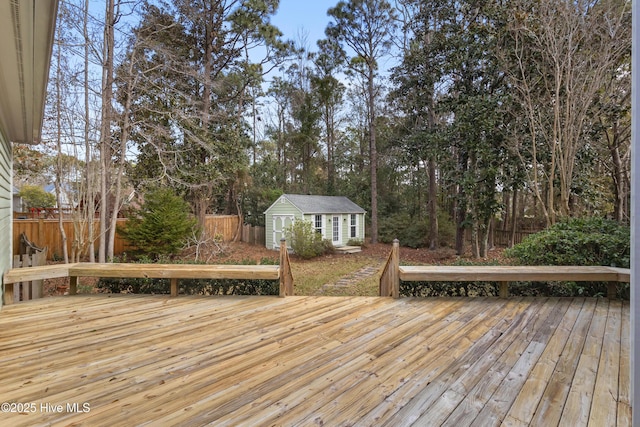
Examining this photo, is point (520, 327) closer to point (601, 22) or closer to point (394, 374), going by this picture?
point (394, 374)

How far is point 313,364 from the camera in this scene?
2.33 metres

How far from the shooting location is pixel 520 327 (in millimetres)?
3107

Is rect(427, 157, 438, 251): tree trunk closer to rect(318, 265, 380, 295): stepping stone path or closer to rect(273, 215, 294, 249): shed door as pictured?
rect(318, 265, 380, 295): stepping stone path

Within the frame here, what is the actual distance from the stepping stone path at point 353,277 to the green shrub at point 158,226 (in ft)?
14.0

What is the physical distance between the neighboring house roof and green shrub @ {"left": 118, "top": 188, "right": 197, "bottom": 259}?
465cm

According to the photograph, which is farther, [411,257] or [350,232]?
[350,232]

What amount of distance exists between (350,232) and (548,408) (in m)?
12.5

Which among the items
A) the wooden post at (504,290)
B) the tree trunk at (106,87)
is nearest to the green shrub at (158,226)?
the tree trunk at (106,87)

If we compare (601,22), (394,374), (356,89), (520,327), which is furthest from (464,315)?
(356,89)

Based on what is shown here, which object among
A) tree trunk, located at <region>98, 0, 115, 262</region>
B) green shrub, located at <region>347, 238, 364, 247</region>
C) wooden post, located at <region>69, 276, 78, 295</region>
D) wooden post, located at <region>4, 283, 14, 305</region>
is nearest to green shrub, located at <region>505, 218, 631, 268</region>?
wooden post, located at <region>69, 276, 78, 295</region>

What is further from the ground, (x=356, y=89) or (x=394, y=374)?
(x=356, y=89)

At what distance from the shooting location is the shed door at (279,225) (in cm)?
1287

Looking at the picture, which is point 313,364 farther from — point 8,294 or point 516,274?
point 8,294

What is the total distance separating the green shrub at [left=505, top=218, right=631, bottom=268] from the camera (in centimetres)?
431
